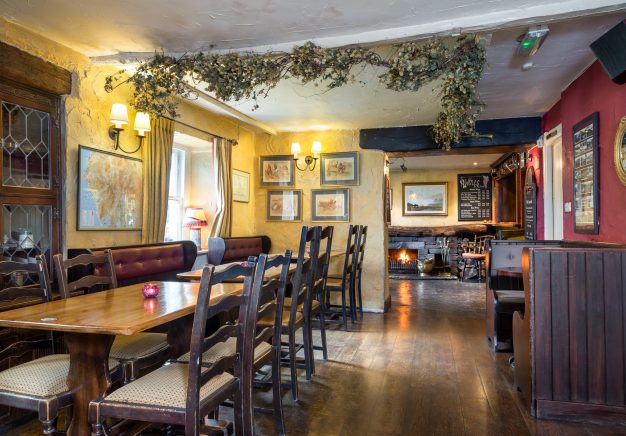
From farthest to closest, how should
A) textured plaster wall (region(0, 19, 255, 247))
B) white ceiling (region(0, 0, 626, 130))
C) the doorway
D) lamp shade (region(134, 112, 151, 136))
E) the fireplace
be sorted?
the fireplace < the doorway < lamp shade (region(134, 112, 151, 136)) < textured plaster wall (region(0, 19, 255, 247)) < white ceiling (region(0, 0, 626, 130))

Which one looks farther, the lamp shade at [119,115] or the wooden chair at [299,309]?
the lamp shade at [119,115]

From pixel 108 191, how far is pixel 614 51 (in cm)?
399

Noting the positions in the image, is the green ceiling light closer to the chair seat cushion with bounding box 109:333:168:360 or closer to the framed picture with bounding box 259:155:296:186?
the chair seat cushion with bounding box 109:333:168:360

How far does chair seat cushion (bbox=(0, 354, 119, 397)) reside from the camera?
1.84 metres

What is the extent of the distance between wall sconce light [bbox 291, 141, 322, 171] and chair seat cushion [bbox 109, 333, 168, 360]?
13.2 ft

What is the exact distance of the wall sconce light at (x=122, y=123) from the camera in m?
3.68

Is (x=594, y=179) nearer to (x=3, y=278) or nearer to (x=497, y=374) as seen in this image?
(x=497, y=374)

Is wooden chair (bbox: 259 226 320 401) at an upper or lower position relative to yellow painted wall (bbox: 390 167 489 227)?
lower

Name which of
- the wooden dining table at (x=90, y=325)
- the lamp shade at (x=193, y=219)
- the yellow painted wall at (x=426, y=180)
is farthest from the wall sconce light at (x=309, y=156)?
the yellow painted wall at (x=426, y=180)

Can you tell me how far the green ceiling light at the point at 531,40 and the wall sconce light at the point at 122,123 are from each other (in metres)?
3.08

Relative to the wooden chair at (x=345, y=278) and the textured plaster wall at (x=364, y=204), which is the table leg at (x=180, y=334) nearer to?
the wooden chair at (x=345, y=278)

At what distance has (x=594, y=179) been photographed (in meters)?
3.73

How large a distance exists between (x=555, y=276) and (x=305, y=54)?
218 cm

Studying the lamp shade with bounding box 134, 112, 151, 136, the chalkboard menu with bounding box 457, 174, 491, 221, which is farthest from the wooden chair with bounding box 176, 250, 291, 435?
the chalkboard menu with bounding box 457, 174, 491, 221
